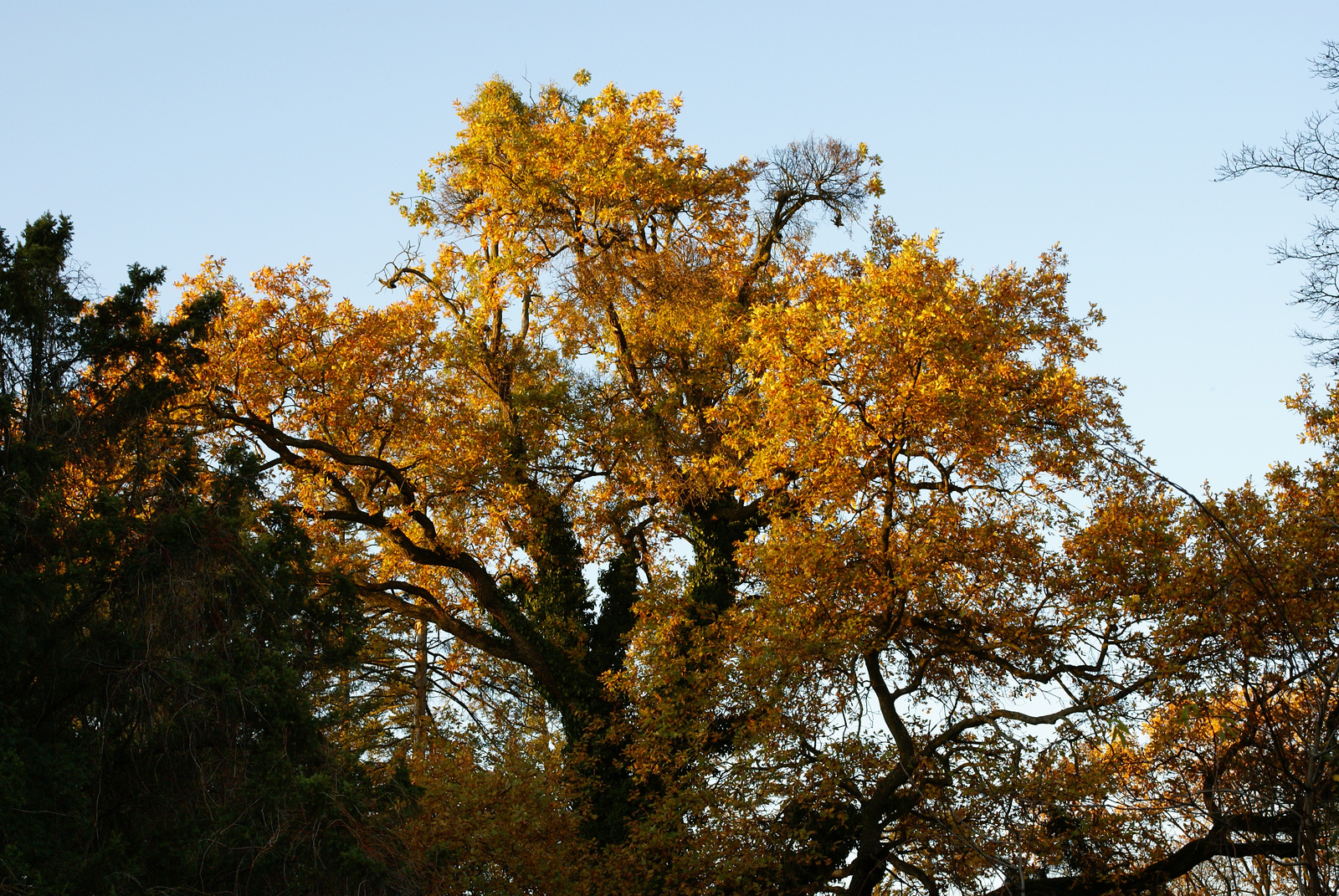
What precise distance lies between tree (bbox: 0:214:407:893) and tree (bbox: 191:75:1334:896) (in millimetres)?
2512

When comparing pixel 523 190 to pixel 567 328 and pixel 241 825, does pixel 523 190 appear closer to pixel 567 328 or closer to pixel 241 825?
pixel 567 328

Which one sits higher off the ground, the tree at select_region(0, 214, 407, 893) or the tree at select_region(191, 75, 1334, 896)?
the tree at select_region(191, 75, 1334, 896)

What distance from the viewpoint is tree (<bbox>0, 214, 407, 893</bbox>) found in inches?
324

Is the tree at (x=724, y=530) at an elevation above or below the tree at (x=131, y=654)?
above

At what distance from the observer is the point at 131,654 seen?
28.3ft

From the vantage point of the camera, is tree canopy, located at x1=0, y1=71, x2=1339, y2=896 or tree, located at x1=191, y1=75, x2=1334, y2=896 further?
tree, located at x1=191, y1=75, x2=1334, y2=896

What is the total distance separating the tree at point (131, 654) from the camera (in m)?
8.23

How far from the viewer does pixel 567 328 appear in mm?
19047

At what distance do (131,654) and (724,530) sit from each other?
948cm

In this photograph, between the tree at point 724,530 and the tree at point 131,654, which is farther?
the tree at point 724,530

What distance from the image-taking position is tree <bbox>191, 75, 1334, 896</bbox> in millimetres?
12258

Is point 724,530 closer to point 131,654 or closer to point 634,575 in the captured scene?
point 634,575

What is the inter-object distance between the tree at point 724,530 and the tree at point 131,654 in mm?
2512

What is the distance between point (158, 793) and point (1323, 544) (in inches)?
432
